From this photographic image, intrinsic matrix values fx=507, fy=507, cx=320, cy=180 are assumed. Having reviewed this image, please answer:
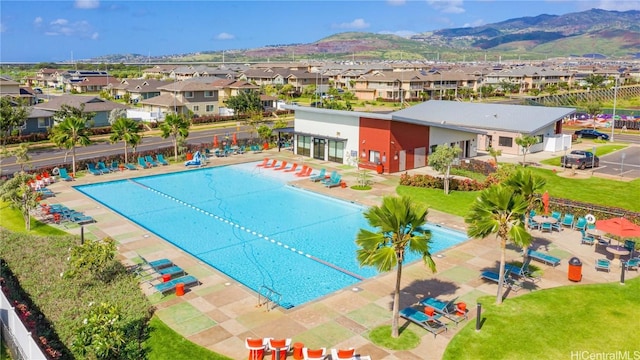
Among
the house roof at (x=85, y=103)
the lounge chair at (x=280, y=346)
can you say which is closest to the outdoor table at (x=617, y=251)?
the lounge chair at (x=280, y=346)

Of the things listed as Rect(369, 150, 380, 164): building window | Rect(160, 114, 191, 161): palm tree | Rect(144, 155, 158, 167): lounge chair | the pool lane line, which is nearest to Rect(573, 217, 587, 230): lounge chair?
the pool lane line

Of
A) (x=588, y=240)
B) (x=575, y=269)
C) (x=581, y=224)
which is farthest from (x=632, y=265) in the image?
(x=581, y=224)

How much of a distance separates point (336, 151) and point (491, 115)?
1861 cm

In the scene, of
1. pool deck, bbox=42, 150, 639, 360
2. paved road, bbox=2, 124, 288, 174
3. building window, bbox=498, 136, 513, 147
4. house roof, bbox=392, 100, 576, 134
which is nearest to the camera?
pool deck, bbox=42, 150, 639, 360

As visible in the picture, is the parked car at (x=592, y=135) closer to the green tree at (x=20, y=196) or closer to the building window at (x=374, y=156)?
the building window at (x=374, y=156)

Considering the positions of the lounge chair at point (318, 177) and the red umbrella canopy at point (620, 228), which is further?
the lounge chair at point (318, 177)

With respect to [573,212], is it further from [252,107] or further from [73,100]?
[73,100]

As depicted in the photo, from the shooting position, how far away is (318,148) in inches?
1820

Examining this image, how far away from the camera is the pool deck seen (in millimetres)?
15695

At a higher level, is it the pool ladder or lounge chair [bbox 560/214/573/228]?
lounge chair [bbox 560/214/573/228]

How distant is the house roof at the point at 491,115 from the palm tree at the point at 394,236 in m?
31.6

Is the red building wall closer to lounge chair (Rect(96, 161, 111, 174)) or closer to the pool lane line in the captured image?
the pool lane line

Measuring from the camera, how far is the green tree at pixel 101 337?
47.2 feet

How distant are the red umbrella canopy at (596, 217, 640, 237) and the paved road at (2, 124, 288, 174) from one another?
37014 millimetres
